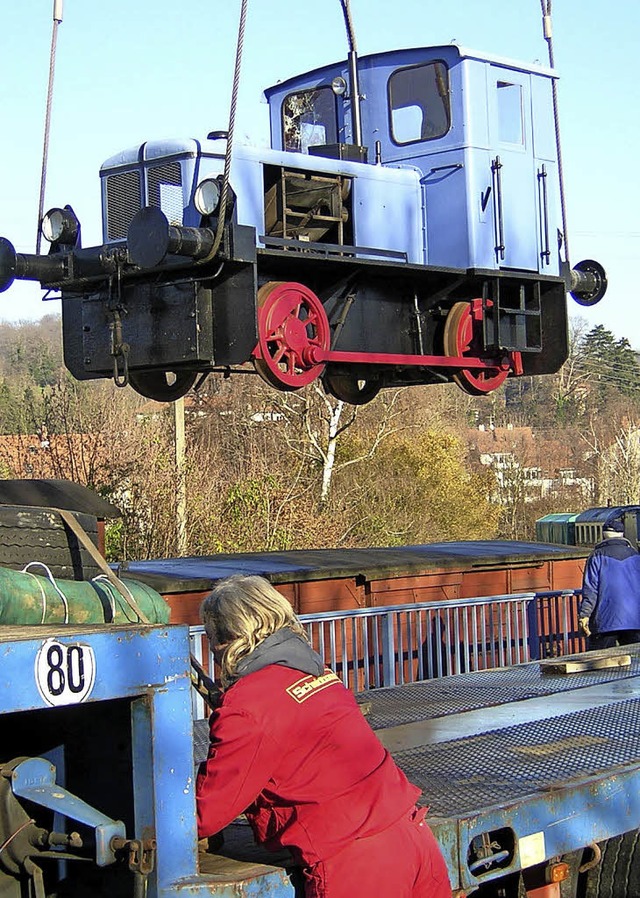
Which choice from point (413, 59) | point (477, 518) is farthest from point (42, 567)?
point (477, 518)

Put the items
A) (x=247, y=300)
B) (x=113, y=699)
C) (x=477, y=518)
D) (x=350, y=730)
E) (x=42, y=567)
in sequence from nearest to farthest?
(x=113, y=699), (x=350, y=730), (x=42, y=567), (x=247, y=300), (x=477, y=518)

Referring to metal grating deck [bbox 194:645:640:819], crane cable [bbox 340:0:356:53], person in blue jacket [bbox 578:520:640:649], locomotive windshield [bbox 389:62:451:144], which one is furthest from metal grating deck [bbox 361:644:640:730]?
locomotive windshield [bbox 389:62:451:144]

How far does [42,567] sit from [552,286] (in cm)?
764

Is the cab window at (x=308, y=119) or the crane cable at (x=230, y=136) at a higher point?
the cab window at (x=308, y=119)

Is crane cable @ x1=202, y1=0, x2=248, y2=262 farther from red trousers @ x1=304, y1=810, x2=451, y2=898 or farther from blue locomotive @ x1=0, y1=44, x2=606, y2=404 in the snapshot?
red trousers @ x1=304, y1=810, x2=451, y2=898

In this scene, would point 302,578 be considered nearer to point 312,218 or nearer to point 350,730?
point 312,218

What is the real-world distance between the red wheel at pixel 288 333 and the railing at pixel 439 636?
1.82m

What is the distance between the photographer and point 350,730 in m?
3.33

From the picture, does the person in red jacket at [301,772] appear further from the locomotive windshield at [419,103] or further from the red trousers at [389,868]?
the locomotive windshield at [419,103]

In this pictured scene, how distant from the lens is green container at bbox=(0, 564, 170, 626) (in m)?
3.51

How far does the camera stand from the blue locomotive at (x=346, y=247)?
849cm

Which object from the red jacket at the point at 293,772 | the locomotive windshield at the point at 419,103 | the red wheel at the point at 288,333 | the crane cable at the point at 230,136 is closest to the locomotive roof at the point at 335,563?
the red wheel at the point at 288,333

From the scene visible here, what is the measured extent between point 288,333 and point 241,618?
232 inches

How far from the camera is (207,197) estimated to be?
8.34m
